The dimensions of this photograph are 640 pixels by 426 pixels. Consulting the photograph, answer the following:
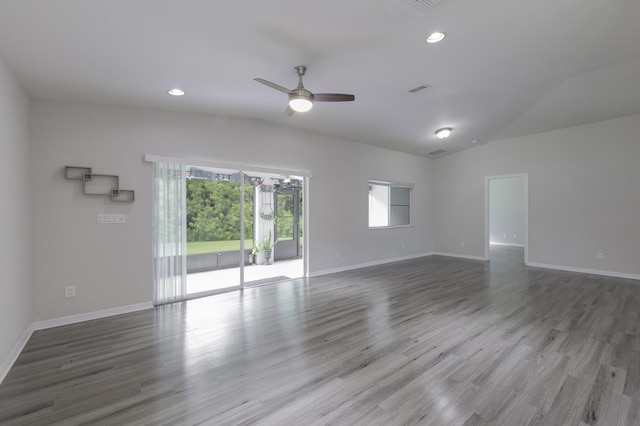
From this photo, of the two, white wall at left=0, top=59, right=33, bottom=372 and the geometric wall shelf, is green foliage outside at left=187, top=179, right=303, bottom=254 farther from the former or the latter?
white wall at left=0, top=59, right=33, bottom=372

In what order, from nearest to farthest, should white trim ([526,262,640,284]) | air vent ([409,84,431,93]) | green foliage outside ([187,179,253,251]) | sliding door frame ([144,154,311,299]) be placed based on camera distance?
air vent ([409,84,431,93]), sliding door frame ([144,154,311,299]), green foliage outside ([187,179,253,251]), white trim ([526,262,640,284])

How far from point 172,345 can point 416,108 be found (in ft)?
15.5

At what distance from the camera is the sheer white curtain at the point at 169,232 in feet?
13.1

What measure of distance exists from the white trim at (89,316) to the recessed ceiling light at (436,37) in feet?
15.3

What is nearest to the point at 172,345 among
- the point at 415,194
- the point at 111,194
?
the point at 111,194

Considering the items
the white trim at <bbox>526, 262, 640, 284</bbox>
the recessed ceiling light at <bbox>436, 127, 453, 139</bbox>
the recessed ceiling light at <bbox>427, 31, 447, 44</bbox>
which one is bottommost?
the white trim at <bbox>526, 262, 640, 284</bbox>

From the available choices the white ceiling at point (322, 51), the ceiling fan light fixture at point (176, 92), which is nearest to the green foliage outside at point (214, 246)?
the white ceiling at point (322, 51)

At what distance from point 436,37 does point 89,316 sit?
16.5 ft

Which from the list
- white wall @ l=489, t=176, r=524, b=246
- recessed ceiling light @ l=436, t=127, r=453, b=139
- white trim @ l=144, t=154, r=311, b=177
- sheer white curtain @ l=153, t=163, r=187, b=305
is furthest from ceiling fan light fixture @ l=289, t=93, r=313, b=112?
white wall @ l=489, t=176, r=524, b=246

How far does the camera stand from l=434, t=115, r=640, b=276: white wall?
17.8 ft

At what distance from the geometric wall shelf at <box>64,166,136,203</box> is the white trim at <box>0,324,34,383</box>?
63.0 inches

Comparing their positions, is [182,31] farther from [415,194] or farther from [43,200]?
[415,194]

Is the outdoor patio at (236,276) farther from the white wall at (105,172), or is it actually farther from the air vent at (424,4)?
the air vent at (424,4)

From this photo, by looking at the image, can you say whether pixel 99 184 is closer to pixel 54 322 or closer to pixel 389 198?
pixel 54 322
